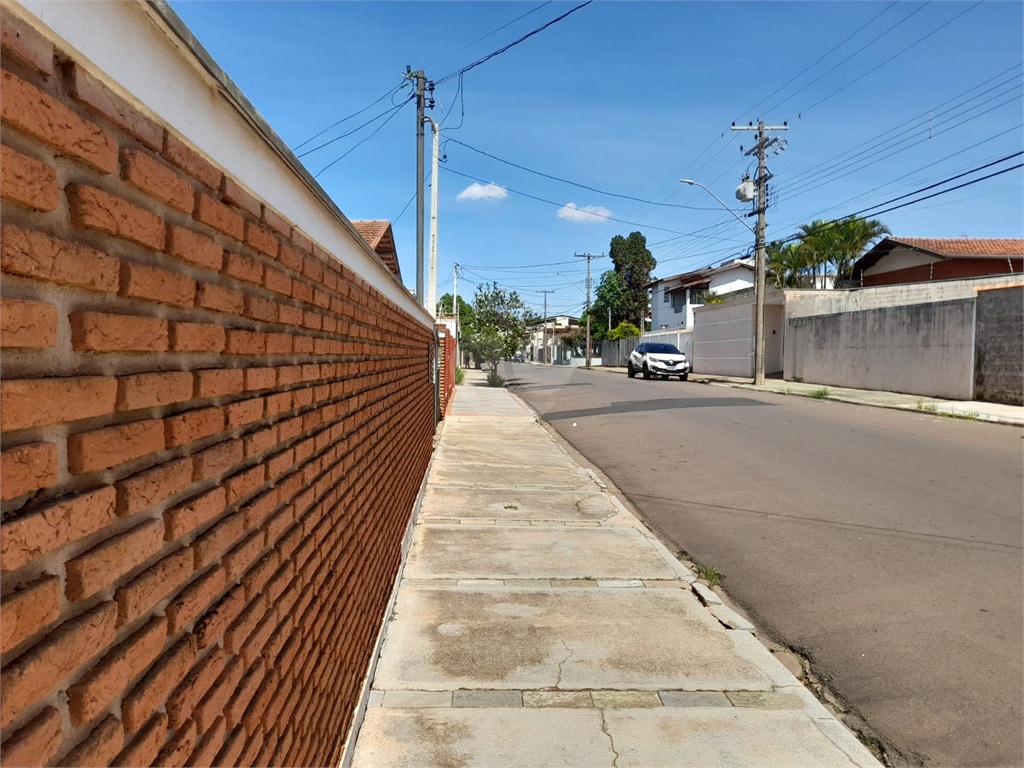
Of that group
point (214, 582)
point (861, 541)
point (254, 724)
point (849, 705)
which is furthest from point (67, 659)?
point (861, 541)

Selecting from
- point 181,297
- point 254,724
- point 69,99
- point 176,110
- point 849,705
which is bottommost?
point 849,705


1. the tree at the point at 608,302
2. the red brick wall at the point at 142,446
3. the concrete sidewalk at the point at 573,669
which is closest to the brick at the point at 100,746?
the red brick wall at the point at 142,446

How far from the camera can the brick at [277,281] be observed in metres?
1.82

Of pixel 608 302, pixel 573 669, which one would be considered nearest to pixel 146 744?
pixel 573 669

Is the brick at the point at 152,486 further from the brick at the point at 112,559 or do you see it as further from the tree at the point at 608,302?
the tree at the point at 608,302

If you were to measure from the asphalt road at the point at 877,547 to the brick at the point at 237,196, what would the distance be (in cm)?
325

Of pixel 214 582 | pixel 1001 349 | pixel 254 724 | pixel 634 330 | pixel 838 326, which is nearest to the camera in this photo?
pixel 214 582

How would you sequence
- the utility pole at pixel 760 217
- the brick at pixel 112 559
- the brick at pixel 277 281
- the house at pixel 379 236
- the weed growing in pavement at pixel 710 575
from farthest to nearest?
the utility pole at pixel 760 217, the house at pixel 379 236, the weed growing in pavement at pixel 710 575, the brick at pixel 277 281, the brick at pixel 112 559

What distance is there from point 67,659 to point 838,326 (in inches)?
975

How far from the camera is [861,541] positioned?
5.71 meters

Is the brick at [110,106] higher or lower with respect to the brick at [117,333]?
higher

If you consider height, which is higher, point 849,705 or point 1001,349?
point 1001,349

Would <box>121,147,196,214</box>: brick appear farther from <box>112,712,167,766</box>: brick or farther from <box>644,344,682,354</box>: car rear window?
<box>644,344,682,354</box>: car rear window

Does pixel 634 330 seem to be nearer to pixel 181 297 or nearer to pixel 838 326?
pixel 838 326
